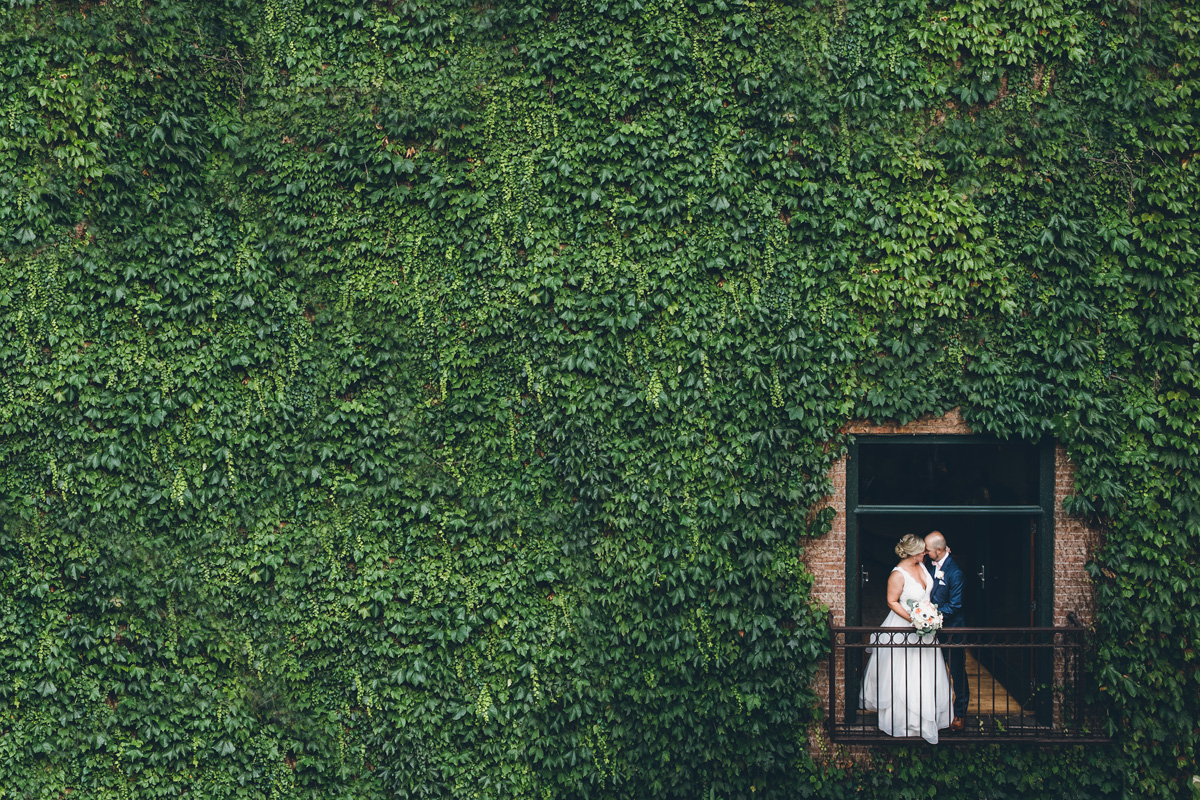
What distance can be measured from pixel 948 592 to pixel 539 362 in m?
4.17

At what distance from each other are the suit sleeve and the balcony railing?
207 mm

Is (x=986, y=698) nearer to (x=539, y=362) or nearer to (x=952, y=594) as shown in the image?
(x=952, y=594)

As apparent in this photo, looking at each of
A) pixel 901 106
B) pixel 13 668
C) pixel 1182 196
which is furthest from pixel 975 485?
pixel 13 668

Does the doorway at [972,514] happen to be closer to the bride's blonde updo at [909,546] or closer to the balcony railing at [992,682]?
the balcony railing at [992,682]

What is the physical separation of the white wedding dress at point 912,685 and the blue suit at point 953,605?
0.36 ft

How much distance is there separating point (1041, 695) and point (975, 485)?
6.42 ft

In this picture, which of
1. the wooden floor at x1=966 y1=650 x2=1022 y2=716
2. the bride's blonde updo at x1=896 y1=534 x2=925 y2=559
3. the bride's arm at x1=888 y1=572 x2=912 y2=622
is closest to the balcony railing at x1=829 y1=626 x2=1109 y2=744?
the wooden floor at x1=966 y1=650 x2=1022 y2=716

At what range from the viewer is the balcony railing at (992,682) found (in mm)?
6621

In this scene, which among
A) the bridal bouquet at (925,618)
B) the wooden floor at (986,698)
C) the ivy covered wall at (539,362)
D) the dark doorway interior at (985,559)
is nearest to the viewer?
the bridal bouquet at (925,618)

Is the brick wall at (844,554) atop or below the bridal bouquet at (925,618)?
atop

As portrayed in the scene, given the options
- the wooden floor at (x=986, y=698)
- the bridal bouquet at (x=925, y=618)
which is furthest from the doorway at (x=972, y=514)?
the bridal bouquet at (x=925, y=618)

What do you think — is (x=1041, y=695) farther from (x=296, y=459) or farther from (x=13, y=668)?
(x=13, y=668)

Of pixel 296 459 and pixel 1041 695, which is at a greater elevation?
pixel 296 459

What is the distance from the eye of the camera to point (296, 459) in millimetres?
6906
